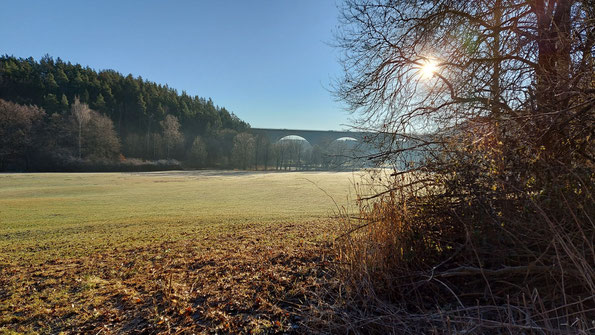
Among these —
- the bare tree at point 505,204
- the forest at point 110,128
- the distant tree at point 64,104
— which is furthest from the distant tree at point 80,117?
the bare tree at point 505,204

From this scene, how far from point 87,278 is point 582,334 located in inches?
218

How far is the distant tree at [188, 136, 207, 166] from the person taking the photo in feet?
239

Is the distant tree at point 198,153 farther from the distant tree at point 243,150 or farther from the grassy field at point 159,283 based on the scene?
the grassy field at point 159,283

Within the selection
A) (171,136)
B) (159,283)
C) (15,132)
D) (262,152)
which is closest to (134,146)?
(171,136)

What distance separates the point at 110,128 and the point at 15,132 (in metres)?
14.9

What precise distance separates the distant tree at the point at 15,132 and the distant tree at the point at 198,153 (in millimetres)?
30599

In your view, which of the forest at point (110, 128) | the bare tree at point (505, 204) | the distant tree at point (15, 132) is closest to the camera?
the bare tree at point (505, 204)

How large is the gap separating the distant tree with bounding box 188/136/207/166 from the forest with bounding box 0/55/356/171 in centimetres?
25

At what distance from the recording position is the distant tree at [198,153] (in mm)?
72938

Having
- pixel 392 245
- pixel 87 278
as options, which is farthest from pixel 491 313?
pixel 87 278

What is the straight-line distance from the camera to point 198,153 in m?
73.2

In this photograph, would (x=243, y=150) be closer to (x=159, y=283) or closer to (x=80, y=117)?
(x=80, y=117)

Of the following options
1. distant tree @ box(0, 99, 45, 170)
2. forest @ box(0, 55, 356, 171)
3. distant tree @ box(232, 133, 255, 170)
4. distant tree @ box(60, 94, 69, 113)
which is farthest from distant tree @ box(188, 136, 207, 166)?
distant tree @ box(0, 99, 45, 170)

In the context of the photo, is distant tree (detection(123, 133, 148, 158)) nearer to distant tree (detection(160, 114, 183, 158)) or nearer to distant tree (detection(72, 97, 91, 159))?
distant tree (detection(160, 114, 183, 158))
